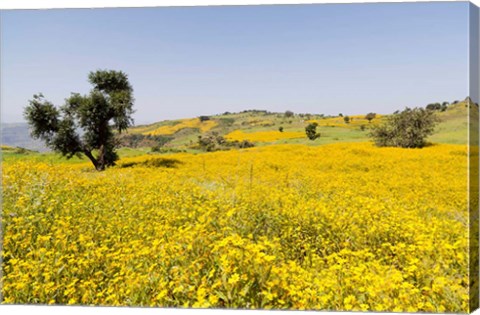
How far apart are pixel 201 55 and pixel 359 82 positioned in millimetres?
1788

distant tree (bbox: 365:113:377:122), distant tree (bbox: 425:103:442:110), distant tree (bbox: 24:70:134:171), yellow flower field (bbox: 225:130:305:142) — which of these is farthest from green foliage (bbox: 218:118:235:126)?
distant tree (bbox: 425:103:442:110)

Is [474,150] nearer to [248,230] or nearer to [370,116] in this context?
[370,116]

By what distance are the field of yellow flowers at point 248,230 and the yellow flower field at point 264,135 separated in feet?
0.47

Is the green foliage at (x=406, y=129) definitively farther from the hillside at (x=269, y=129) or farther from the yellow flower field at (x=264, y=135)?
the yellow flower field at (x=264, y=135)

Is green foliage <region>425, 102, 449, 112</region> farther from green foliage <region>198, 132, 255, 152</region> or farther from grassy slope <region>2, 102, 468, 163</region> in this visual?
green foliage <region>198, 132, 255, 152</region>

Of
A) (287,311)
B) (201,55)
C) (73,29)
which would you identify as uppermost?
(73,29)

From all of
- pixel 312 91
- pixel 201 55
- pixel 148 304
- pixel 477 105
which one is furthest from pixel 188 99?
pixel 477 105

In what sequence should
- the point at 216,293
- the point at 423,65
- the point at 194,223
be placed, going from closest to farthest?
the point at 216,293 < the point at 423,65 < the point at 194,223

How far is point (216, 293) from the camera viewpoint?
4.91 m

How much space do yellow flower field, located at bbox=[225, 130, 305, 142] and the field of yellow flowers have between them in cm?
14

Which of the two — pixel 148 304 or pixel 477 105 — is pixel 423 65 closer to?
pixel 477 105

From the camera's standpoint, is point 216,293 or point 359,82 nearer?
point 216,293

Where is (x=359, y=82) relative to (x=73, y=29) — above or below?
below

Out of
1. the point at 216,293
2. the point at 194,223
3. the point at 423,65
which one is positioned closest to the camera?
the point at 216,293
